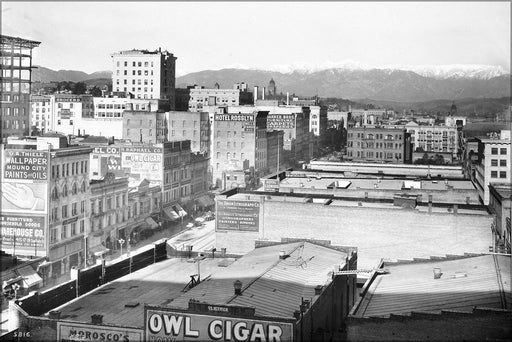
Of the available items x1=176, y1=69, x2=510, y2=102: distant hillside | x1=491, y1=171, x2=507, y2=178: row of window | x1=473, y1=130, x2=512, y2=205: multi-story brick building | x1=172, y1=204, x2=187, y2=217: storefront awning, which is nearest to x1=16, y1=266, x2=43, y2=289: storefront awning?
x1=172, y1=204, x2=187, y2=217: storefront awning

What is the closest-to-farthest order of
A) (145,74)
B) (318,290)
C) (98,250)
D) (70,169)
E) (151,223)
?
1. (318,290)
2. (70,169)
3. (98,250)
4. (151,223)
5. (145,74)

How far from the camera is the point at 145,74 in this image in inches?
1789

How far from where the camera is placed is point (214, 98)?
186 feet

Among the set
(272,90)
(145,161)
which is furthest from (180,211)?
(272,90)

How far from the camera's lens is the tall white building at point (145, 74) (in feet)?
134

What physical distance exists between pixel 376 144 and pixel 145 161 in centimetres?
2493

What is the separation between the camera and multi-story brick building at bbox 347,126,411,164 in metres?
57.6

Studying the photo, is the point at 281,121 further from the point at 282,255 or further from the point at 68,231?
the point at 282,255

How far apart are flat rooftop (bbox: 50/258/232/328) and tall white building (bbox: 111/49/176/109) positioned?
17614 millimetres

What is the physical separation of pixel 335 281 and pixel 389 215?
8166 mm

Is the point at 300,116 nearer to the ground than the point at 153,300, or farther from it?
farther from it

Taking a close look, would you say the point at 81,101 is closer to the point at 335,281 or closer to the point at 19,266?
the point at 19,266

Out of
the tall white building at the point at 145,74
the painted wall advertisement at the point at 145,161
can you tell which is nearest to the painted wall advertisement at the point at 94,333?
the painted wall advertisement at the point at 145,161

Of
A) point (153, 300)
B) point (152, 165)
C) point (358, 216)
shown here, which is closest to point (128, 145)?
point (152, 165)
